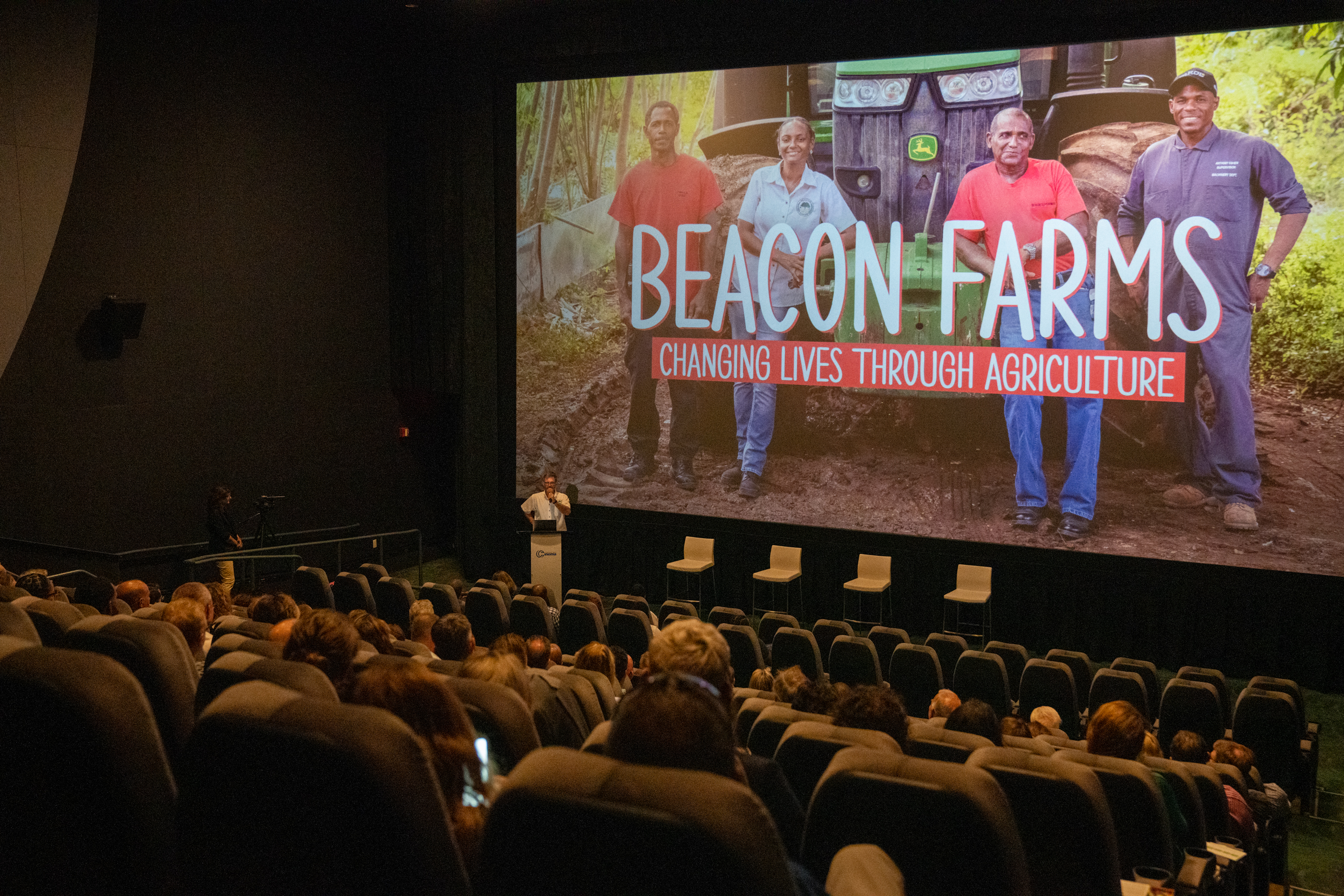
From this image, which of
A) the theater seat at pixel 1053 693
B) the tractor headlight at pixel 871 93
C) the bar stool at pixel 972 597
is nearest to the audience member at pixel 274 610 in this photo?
the theater seat at pixel 1053 693

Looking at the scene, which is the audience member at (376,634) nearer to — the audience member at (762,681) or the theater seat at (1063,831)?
the audience member at (762,681)

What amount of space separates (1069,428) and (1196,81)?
276 centimetres

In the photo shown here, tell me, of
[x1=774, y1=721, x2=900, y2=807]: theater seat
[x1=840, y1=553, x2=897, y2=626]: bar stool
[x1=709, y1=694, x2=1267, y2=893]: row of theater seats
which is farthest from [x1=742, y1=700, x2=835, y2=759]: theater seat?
[x1=840, y1=553, x2=897, y2=626]: bar stool

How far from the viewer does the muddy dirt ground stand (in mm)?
7996

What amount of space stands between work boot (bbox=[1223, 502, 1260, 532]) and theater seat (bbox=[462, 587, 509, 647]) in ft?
17.9

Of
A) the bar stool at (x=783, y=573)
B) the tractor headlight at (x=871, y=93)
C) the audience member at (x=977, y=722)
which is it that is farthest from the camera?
the bar stool at (x=783, y=573)

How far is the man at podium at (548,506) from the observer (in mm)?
9742

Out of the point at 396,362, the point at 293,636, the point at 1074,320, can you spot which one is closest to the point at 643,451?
the point at 396,362

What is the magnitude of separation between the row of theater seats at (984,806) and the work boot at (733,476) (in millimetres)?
6256

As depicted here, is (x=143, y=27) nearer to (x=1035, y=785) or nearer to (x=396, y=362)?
(x=396, y=362)

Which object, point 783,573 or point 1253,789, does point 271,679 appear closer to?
point 1253,789

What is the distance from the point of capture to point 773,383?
9.90 m

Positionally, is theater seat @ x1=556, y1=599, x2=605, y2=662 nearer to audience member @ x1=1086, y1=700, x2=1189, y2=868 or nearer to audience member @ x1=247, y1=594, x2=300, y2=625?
audience member @ x1=247, y1=594, x2=300, y2=625

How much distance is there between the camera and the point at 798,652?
6355 mm
